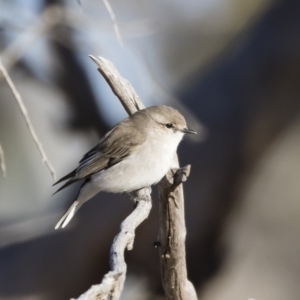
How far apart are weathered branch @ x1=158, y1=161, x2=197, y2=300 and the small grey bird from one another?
1.21 feet

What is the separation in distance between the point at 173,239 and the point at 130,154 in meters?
0.72

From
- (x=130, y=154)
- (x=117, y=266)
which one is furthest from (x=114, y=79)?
(x=117, y=266)

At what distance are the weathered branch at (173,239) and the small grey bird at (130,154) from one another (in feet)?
1.21

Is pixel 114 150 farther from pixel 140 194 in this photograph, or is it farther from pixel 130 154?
pixel 140 194

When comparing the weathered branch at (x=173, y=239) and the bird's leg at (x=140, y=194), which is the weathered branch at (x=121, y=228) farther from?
the weathered branch at (x=173, y=239)

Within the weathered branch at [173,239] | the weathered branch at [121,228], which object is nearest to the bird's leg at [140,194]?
the weathered branch at [121,228]

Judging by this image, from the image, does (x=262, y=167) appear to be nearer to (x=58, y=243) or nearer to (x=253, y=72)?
(x=253, y=72)

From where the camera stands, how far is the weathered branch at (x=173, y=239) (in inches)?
115

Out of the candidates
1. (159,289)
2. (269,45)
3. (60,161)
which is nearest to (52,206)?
(60,161)

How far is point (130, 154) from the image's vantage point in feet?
11.7

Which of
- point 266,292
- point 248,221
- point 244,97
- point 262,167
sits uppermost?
point 244,97

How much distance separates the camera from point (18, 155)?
263 inches

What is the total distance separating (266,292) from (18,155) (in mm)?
2951

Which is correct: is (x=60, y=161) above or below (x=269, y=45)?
below
